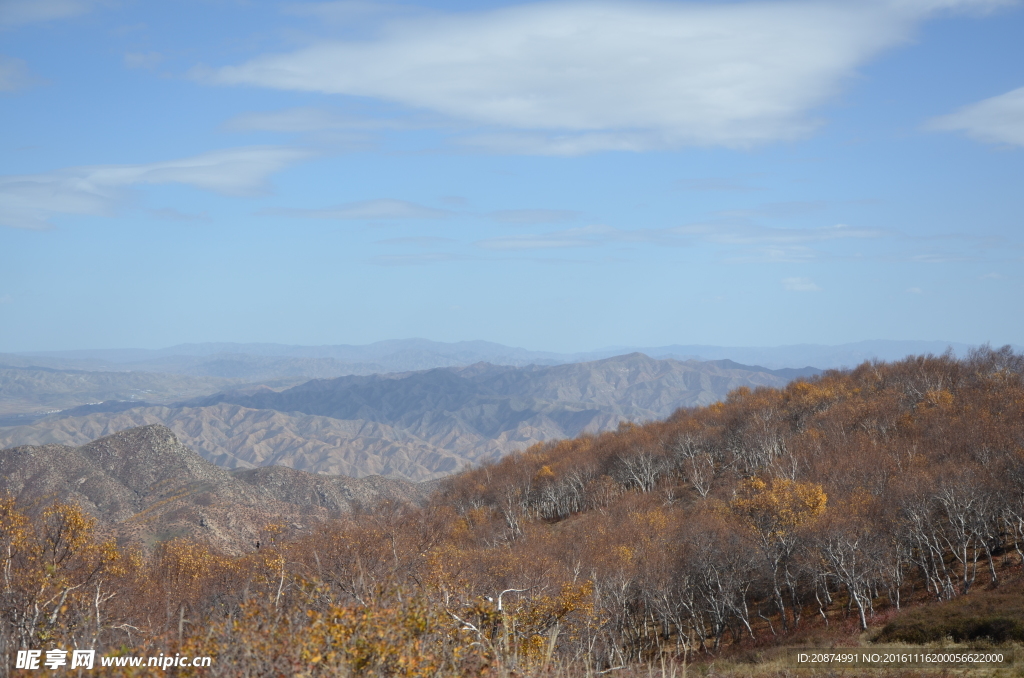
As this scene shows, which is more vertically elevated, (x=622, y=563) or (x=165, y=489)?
(x=622, y=563)

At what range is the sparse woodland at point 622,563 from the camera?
16.6 metres

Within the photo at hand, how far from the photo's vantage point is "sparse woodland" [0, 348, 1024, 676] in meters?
16.6

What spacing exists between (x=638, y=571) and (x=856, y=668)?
87.1ft

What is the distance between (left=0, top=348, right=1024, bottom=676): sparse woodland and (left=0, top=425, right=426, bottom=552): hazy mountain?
35792 millimetres

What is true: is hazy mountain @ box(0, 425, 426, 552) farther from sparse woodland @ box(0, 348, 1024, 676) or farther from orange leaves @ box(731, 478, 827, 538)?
orange leaves @ box(731, 478, 827, 538)

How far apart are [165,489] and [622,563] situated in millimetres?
130385

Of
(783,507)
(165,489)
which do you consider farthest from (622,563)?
(165,489)

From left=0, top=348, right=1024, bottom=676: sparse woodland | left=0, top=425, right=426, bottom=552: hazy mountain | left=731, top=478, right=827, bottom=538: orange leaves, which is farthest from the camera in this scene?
left=0, top=425, right=426, bottom=552: hazy mountain

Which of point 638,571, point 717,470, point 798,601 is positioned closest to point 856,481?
point 798,601

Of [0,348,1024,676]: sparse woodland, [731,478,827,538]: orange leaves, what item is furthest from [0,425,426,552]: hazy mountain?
[731,478,827,538]: orange leaves

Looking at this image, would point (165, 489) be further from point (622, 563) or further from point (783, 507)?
point (783, 507)

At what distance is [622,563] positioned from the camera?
55750 millimetres

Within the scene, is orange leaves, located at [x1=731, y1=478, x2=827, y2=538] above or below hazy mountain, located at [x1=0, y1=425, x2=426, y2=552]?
above

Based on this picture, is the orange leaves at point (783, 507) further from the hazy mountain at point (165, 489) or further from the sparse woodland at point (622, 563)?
the hazy mountain at point (165, 489)
